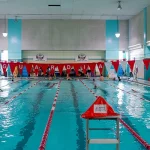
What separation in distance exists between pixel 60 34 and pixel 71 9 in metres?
5.83

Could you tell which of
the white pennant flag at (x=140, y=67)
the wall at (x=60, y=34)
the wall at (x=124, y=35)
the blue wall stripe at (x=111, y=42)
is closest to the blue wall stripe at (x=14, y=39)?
the wall at (x=60, y=34)

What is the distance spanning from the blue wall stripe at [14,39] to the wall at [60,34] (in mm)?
431

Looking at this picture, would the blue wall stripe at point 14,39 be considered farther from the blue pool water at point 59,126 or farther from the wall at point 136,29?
the blue pool water at point 59,126

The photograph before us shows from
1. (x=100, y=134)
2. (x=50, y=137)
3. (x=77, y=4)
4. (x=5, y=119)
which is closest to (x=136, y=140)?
(x=100, y=134)

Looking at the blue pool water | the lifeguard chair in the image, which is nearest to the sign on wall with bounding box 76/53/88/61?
the blue pool water

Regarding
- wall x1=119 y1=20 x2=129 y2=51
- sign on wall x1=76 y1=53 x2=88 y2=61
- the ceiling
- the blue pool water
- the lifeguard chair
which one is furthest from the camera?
sign on wall x1=76 y1=53 x2=88 y2=61

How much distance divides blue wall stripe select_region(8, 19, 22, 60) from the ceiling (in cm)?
159

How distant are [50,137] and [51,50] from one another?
2382 cm

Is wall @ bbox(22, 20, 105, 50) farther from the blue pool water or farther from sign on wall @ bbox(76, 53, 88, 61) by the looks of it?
the blue pool water

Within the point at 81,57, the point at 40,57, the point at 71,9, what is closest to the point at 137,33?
the point at 71,9

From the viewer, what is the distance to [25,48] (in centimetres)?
2814

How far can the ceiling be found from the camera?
1988 centimetres

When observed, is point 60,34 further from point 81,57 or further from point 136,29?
point 136,29

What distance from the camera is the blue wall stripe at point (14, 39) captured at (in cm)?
2792
